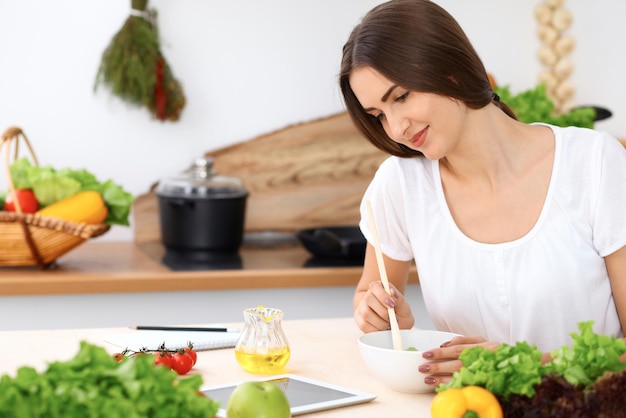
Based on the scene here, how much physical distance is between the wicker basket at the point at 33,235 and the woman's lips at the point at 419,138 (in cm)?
126

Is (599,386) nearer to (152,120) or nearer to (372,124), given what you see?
(372,124)

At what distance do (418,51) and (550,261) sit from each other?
1.51 ft

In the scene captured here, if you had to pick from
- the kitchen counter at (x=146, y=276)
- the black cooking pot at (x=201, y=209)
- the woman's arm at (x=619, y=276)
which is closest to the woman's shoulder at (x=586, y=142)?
the woman's arm at (x=619, y=276)

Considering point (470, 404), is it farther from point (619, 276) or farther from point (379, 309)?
point (619, 276)

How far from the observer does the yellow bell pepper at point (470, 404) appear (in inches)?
42.3

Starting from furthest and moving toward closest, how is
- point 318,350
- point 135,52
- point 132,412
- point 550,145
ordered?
point 135,52, point 550,145, point 318,350, point 132,412

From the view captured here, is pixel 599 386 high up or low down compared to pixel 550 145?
down

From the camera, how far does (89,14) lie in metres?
3.03

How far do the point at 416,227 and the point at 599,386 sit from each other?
0.85m

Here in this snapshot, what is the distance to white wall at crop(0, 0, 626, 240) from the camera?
3027mm

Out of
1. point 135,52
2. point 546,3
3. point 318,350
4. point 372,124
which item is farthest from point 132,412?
point 546,3

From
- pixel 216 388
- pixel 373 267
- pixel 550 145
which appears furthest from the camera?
pixel 373 267

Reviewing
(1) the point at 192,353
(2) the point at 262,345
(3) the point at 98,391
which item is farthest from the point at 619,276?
(3) the point at 98,391

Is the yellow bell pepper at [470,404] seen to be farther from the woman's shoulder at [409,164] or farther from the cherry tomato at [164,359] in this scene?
the woman's shoulder at [409,164]
